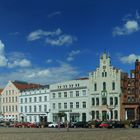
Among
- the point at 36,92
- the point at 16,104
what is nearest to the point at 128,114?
the point at 36,92

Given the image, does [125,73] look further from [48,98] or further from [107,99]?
[48,98]

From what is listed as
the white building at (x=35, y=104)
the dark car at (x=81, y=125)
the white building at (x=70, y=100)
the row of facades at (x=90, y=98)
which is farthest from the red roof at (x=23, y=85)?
the dark car at (x=81, y=125)

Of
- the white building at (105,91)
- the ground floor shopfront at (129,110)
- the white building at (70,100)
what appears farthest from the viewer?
the white building at (70,100)

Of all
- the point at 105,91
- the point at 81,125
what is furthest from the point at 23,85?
the point at 81,125

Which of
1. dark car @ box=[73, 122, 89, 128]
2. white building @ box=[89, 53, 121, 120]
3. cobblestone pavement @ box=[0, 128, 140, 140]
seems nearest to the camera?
cobblestone pavement @ box=[0, 128, 140, 140]

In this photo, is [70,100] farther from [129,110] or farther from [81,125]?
[81,125]

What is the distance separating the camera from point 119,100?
10669cm

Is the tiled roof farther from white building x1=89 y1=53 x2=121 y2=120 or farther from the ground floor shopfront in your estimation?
the ground floor shopfront

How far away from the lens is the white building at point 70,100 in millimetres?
113375

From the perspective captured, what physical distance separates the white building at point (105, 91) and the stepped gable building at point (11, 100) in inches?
1160

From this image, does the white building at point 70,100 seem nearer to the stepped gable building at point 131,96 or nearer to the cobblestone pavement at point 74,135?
the stepped gable building at point 131,96

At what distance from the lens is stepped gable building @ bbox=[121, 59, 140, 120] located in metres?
105

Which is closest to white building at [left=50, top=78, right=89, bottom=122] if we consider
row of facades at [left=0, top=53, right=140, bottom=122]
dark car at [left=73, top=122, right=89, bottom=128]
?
row of facades at [left=0, top=53, right=140, bottom=122]

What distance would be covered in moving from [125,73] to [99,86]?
7.27m
